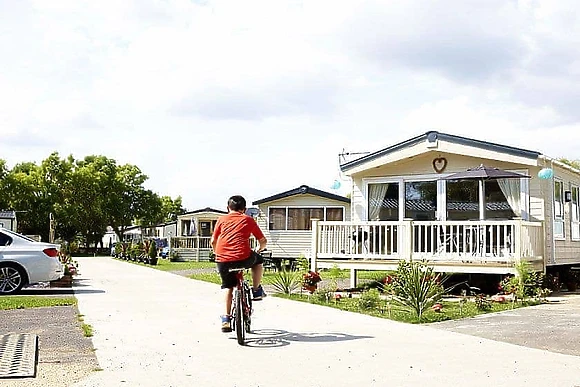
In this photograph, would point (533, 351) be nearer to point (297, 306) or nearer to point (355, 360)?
point (355, 360)

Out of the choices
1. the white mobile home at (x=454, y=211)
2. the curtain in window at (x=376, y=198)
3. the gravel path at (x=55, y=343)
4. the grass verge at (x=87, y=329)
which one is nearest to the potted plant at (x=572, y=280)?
the white mobile home at (x=454, y=211)

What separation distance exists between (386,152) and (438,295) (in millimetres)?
7438

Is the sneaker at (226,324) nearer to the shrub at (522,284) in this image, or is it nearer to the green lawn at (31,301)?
the green lawn at (31,301)

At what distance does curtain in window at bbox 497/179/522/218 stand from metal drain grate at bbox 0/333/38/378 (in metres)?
11.7

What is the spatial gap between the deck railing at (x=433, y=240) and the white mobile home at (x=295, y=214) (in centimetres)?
1284

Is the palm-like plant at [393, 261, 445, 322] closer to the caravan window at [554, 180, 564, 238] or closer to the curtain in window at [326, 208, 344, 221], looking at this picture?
the caravan window at [554, 180, 564, 238]

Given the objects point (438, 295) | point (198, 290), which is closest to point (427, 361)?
point (438, 295)

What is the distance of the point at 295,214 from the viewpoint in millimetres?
30719

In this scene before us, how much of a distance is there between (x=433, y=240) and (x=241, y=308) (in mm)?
8256

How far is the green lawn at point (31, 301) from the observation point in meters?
12.3

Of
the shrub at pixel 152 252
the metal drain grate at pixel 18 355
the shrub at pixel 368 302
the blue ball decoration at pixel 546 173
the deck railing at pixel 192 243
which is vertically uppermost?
the blue ball decoration at pixel 546 173

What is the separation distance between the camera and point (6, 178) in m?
54.0

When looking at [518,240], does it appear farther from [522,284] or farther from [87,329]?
[87,329]

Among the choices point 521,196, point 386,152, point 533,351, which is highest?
point 386,152
